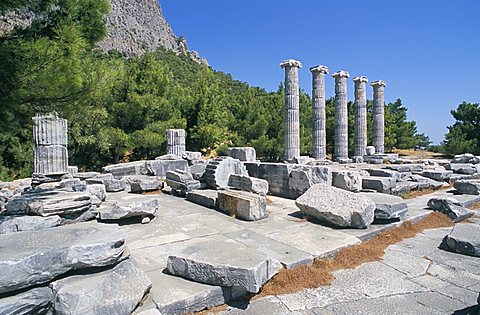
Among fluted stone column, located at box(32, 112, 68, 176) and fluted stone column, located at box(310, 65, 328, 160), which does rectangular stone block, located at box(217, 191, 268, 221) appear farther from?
fluted stone column, located at box(310, 65, 328, 160)

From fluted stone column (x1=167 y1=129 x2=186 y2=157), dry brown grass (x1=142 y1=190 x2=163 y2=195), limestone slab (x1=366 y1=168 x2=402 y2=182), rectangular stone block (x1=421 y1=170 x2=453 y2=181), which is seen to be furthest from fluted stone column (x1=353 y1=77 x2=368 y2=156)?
dry brown grass (x1=142 y1=190 x2=163 y2=195)

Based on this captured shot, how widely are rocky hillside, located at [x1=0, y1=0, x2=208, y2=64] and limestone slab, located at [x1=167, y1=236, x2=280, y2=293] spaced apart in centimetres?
7025

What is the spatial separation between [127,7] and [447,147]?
9157cm

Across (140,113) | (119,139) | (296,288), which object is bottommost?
(296,288)

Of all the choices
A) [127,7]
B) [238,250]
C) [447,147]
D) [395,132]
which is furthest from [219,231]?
[127,7]

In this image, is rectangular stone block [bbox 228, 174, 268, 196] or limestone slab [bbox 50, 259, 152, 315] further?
rectangular stone block [bbox 228, 174, 268, 196]

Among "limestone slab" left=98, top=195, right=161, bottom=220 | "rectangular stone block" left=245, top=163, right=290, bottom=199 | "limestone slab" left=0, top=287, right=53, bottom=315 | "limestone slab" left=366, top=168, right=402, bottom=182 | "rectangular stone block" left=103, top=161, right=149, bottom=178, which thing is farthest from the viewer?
"rectangular stone block" left=103, top=161, right=149, bottom=178

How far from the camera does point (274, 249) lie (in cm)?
455

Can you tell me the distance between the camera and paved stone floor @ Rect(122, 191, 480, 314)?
10.5 feet

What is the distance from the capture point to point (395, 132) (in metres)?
33.1

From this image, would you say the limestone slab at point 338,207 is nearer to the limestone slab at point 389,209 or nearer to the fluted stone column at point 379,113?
the limestone slab at point 389,209

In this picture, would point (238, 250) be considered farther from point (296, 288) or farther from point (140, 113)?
point (140, 113)

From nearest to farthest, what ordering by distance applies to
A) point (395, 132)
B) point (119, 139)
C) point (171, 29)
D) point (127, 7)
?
point (119, 139)
point (395, 132)
point (127, 7)
point (171, 29)

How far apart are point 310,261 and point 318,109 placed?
1785 cm
